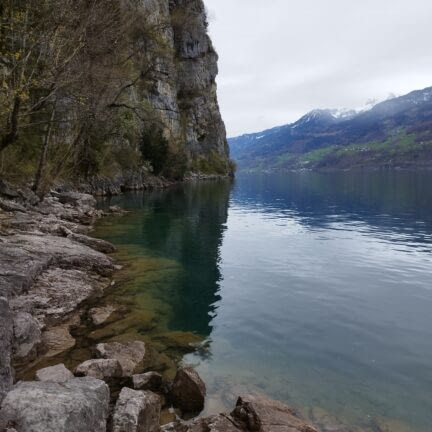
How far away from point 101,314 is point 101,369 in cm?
470

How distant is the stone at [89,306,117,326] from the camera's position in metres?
13.0

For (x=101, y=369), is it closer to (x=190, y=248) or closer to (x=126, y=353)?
(x=126, y=353)

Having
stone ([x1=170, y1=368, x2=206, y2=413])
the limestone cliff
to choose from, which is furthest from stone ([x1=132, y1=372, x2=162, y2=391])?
the limestone cliff

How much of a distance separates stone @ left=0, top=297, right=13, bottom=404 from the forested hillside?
946 cm

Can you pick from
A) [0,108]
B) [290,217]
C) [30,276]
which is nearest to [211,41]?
[290,217]

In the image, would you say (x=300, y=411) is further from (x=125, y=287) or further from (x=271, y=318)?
(x=125, y=287)

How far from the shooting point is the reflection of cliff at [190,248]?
50.1 feet

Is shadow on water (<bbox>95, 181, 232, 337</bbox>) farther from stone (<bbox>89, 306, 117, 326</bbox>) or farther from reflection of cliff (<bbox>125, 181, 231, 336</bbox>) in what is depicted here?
stone (<bbox>89, 306, 117, 326</bbox>)

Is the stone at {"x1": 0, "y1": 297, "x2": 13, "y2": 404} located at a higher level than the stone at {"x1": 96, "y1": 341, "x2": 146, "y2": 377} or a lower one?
higher

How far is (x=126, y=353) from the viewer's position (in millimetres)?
10555

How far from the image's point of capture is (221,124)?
5851 inches

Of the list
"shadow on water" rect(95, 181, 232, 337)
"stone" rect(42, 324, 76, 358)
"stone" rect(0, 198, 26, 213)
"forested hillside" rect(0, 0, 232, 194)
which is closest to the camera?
"stone" rect(42, 324, 76, 358)

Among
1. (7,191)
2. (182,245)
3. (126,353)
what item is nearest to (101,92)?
(7,191)

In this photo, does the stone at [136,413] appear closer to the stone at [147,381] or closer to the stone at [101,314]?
the stone at [147,381]
